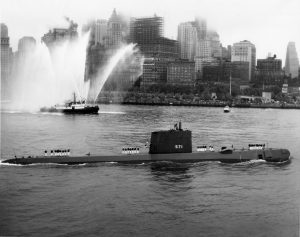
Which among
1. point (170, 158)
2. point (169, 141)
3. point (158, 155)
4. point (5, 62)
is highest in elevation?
point (5, 62)

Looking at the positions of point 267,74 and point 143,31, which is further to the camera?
point 267,74

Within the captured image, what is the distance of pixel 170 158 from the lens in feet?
94.0

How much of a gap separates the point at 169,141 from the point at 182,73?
413 ft

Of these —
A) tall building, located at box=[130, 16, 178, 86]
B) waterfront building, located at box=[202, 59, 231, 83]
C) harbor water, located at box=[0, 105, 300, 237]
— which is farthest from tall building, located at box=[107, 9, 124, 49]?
waterfront building, located at box=[202, 59, 231, 83]

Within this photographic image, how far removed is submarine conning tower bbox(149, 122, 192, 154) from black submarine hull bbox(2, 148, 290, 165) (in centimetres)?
30

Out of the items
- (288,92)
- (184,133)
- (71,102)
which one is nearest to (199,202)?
(184,133)

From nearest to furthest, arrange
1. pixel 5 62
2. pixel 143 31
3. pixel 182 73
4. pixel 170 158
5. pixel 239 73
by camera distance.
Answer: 1. pixel 170 158
2. pixel 5 62
3. pixel 143 31
4. pixel 182 73
5. pixel 239 73

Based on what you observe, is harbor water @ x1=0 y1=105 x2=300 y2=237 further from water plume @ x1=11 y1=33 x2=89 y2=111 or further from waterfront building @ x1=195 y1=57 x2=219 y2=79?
waterfront building @ x1=195 y1=57 x2=219 y2=79

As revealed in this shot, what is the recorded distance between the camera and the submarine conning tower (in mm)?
28328

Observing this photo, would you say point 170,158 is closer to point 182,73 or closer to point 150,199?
point 150,199

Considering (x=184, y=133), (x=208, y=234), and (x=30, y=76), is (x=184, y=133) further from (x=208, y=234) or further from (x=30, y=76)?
(x=30, y=76)

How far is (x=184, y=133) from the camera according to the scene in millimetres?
28562

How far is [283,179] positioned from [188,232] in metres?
10.6

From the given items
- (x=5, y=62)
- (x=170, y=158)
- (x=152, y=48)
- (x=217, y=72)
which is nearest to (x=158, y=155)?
(x=170, y=158)
